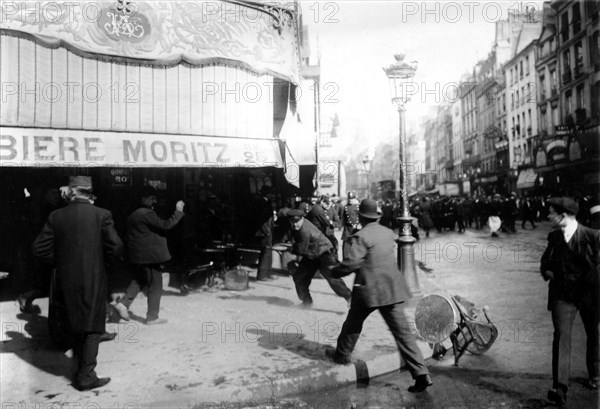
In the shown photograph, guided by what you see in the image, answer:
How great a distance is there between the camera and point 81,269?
4516 mm

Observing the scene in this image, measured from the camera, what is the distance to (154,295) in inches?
270

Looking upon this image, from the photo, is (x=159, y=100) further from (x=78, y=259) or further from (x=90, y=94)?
(x=78, y=259)

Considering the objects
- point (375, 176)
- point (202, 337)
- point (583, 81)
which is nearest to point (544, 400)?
point (202, 337)

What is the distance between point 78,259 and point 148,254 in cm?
231

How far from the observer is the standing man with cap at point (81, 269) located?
446 centimetres

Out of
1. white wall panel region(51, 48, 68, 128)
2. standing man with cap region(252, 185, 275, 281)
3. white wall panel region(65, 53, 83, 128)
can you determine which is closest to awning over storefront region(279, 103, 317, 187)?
standing man with cap region(252, 185, 275, 281)

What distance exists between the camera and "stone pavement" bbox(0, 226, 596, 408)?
4.46 m

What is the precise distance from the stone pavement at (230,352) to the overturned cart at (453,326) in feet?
0.79

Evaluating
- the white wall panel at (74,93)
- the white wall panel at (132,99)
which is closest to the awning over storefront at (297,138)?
the white wall panel at (132,99)

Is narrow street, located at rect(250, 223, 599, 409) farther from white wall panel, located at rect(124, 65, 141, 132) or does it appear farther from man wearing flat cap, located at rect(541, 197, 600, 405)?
white wall panel, located at rect(124, 65, 141, 132)

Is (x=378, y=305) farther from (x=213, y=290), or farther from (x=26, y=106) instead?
(x=26, y=106)

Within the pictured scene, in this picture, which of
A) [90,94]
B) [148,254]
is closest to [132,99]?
[90,94]

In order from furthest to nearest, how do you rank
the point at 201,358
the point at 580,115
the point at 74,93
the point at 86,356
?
the point at 580,115 → the point at 74,93 → the point at 201,358 → the point at 86,356

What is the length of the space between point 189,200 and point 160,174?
39.9 inches
